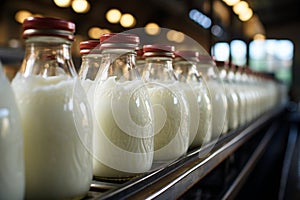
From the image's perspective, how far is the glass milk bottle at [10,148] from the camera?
16.4 inches

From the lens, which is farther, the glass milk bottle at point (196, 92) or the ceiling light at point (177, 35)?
the ceiling light at point (177, 35)

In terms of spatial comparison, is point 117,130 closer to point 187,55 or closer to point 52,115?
point 52,115

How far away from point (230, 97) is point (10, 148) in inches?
43.2

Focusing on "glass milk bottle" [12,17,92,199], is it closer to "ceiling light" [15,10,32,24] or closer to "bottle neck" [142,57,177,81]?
"bottle neck" [142,57,177,81]

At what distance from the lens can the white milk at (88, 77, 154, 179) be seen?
0.63 m

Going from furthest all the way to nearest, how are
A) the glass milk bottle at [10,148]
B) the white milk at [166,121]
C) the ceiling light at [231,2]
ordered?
the ceiling light at [231,2] < the white milk at [166,121] < the glass milk bottle at [10,148]

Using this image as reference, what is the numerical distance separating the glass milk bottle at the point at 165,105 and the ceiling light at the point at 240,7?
3.94 metres

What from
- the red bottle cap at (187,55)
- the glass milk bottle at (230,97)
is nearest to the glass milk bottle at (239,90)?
the glass milk bottle at (230,97)

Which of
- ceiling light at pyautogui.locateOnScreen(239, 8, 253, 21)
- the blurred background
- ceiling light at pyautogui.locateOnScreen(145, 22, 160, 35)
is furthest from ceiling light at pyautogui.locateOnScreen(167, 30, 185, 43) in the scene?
ceiling light at pyautogui.locateOnScreen(239, 8, 253, 21)

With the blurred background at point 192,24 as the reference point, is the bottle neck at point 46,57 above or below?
below

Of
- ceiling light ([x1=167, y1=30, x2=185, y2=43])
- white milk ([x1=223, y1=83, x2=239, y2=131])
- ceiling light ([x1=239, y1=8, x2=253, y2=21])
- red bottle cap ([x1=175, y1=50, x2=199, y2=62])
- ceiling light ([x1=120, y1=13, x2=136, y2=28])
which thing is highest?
ceiling light ([x1=239, y1=8, x2=253, y2=21])

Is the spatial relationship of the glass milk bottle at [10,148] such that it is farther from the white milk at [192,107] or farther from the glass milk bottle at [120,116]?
the white milk at [192,107]

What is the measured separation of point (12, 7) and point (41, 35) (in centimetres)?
483

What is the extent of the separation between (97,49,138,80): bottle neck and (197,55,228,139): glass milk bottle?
0.44 meters
